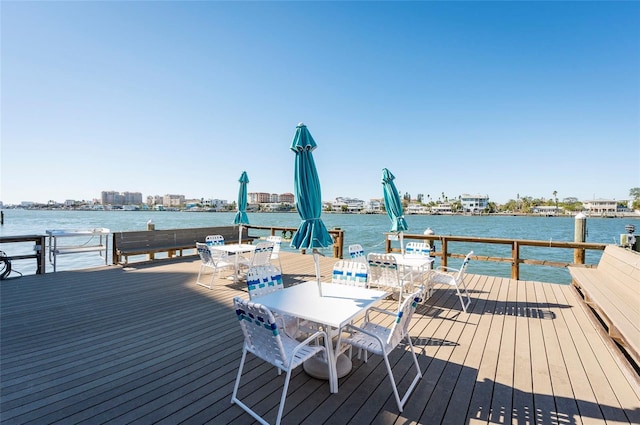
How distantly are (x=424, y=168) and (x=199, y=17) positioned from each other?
816 inches

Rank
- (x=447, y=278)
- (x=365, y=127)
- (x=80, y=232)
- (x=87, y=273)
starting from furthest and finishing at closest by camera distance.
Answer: (x=365, y=127) < (x=80, y=232) < (x=87, y=273) < (x=447, y=278)

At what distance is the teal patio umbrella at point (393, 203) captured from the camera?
5.19 metres

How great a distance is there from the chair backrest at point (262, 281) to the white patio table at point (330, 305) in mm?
197

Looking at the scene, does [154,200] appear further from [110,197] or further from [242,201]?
[242,201]

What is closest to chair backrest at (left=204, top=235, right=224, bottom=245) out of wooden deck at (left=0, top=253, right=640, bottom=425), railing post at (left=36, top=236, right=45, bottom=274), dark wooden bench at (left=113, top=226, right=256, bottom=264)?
dark wooden bench at (left=113, top=226, right=256, bottom=264)

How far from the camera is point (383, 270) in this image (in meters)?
4.35

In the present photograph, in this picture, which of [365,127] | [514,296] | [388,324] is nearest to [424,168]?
[365,127]

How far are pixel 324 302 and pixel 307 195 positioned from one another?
1075 millimetres

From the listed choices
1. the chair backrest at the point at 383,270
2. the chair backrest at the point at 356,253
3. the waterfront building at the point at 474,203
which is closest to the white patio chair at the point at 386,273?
the chair backrest at the point at 383,270

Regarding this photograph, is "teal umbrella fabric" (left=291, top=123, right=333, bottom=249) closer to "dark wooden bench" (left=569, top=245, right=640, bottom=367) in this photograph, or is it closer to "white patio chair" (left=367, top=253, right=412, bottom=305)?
"white patio chair" (left=367, top=253, right=412, bottom=305)

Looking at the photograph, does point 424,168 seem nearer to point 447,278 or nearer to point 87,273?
point 447,278

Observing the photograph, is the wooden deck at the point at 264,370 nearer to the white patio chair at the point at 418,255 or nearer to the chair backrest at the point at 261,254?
the white patio chair at the point at 418,255

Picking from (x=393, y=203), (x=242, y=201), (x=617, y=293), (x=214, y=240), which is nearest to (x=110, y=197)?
(x=242, y=201)

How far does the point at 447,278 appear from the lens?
4.52 metres
